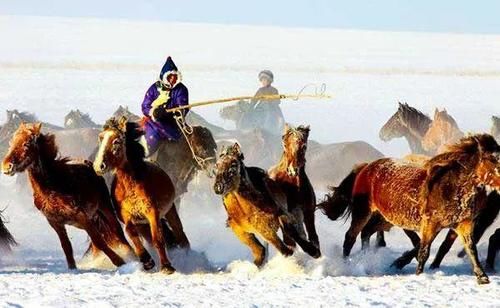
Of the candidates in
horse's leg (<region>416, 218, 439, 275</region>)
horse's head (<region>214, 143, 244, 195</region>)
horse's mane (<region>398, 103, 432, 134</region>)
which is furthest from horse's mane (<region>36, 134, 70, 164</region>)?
horse's mane (<region>398, 103, 432, 134</region>)

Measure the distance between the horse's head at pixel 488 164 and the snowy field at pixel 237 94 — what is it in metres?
0.77

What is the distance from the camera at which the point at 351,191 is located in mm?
9336

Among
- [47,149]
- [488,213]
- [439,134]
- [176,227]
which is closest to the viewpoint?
[47,149]

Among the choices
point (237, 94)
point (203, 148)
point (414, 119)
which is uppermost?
point (237, 94)

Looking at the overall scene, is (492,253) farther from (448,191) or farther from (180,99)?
(180,99)

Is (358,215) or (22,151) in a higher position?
(22,151)

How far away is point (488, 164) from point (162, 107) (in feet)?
10.1

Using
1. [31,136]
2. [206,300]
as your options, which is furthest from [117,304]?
[31,136]

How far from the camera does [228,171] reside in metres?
7.88

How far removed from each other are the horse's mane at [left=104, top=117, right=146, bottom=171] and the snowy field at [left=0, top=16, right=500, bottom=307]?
85 cm

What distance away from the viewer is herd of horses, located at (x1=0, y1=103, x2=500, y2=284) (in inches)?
312

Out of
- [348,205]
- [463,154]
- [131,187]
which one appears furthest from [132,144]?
[463,154]

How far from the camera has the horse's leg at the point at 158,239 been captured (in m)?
8.14

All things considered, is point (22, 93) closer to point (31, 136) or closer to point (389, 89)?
point (389, 89)
